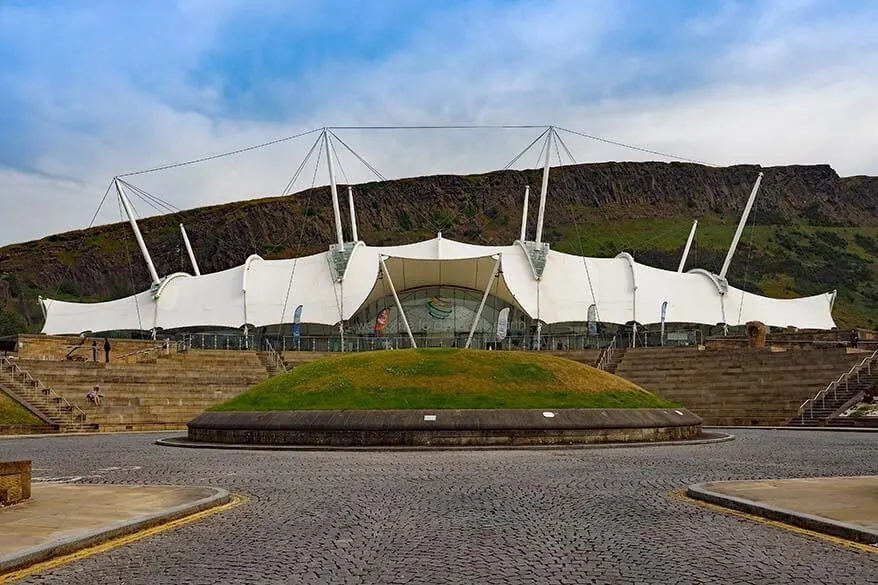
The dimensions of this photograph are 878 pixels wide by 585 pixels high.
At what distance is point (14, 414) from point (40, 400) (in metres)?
1.92

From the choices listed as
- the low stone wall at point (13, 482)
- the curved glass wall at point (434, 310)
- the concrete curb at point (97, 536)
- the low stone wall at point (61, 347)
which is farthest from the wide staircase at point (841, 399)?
the curved glass wall at point (434, 310)

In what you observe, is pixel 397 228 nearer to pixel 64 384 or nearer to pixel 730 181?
pixel 730 181

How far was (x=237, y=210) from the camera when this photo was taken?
17625 cm

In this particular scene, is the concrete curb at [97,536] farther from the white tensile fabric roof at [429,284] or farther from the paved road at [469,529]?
the white tensile fabric roof at [429,284]

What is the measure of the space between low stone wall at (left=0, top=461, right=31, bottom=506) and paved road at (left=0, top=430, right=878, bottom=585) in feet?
7.89

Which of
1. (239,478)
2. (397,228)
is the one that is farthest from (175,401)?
(397,228)

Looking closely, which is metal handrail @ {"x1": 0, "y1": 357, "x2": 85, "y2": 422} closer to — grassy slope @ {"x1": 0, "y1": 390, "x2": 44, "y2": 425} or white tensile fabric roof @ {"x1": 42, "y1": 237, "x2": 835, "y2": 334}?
grassy slope @ {"x1": 0, "y1": 390, "x2": 44, "y2": 425}

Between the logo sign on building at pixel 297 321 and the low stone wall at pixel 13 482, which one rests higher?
the logo sign on building at pixel 297 321

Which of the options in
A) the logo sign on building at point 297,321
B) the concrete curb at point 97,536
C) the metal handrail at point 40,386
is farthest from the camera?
the logo sign on building at point 297,321

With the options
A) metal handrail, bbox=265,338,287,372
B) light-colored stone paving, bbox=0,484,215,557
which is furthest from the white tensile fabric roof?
light-colored stone paving, bbox=0,484,215,557

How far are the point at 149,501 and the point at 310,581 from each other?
4849 millimetres

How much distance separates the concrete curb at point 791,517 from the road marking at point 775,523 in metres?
0.05

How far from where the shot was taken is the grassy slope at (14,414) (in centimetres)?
2972

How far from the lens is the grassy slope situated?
29.7 metres
